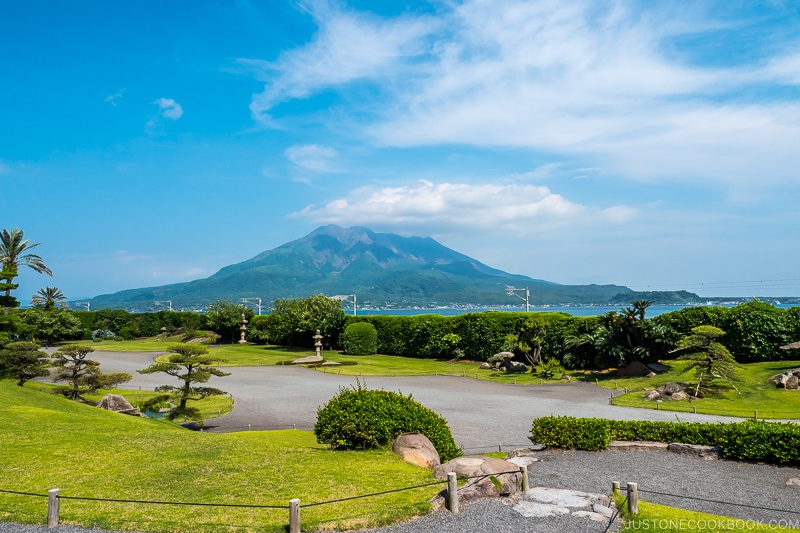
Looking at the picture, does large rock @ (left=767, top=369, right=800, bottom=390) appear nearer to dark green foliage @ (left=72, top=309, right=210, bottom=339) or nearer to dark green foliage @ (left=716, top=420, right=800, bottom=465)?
dark green foliage @ (left=716, top=420, right=800, bottom=465)

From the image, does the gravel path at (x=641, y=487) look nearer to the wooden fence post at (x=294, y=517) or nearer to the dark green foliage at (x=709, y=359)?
the wooden fence post at (x=294, y=517)

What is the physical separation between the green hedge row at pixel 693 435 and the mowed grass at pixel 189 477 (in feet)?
17.2

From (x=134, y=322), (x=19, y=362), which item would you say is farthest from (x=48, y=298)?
(x=19, y=362)

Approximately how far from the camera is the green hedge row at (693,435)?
1322cm

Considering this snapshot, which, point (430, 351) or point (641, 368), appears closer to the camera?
point (641, 368)

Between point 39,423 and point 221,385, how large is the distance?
14.9 metres

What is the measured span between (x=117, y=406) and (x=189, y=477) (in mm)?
14416

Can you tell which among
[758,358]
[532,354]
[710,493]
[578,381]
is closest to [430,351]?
[532,354]

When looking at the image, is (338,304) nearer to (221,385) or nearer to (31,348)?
(221,385)

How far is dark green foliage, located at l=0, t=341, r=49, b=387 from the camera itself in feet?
84.7

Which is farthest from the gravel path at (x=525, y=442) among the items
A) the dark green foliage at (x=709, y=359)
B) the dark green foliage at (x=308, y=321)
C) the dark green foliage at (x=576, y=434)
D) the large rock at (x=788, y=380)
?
the dark green foliage at (x=308, y=321)

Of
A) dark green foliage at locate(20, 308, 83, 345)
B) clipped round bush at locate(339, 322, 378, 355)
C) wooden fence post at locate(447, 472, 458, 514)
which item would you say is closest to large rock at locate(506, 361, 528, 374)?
clipped round bush at locate(339, 322, 378, 355)

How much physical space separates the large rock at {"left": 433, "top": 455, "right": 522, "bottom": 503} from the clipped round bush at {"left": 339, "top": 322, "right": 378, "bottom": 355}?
37.4m

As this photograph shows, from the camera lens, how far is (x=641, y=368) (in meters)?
30.1
